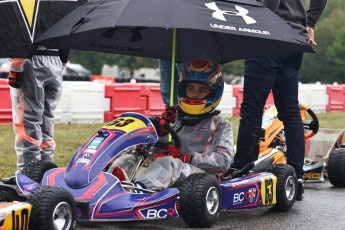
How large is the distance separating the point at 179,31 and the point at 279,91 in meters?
0.87

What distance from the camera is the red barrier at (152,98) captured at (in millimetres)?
14156

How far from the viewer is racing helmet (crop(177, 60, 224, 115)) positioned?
5.36 metres

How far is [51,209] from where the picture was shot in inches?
157

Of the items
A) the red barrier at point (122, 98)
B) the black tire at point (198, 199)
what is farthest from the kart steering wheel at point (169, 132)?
the red barrier at point (122, 98)

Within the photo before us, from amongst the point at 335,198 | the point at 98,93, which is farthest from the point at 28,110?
the point at 98,93

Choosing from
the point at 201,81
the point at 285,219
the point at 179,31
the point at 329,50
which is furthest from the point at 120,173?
the point at 329,50

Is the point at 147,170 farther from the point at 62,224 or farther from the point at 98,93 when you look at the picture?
the point at 98,93

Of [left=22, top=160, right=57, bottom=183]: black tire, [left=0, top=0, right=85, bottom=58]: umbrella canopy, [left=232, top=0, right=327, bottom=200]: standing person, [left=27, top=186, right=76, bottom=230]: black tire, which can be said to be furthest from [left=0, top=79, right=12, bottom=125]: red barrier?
[left=27, top=186, right=76, bottom=230]: black tire

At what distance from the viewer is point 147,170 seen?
498 centimetres

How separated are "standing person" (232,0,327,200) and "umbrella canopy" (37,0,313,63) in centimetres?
22

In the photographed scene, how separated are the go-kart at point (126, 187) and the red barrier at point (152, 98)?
8.87 m

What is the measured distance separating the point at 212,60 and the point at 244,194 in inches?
45.2

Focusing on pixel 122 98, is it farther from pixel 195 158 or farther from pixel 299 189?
→ pixel 195 158

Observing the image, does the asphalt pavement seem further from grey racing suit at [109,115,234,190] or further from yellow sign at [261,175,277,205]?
grey racing suit at [109,115,234,190]
